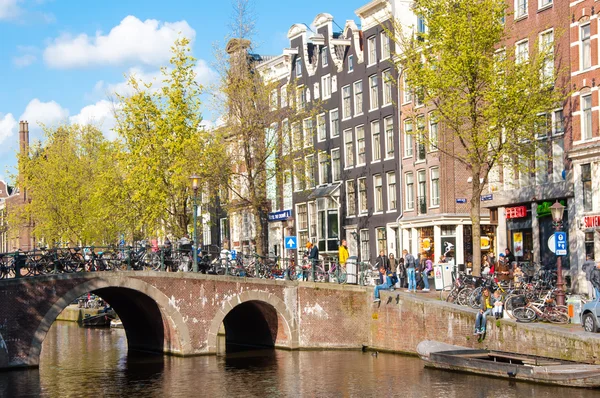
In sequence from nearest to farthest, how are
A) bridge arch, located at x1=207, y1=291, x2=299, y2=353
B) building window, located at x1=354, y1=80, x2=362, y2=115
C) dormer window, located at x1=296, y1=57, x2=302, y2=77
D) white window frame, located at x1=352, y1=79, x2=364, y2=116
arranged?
1. bridge arch, located at x1=207, y1=291, x2=299, y2=353
2. white window frame, located at x1=352, y1=79, x2=364, y2=116
3. building window, located at x1=354, y1=80, x2=362, y2=115
4. dormer window, located at x1=296, y1=57, x2=302, y2=77

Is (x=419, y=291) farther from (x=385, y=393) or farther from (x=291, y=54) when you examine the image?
(x=291, y=54)

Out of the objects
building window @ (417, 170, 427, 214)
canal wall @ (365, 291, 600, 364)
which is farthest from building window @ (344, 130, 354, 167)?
canal wall @ (365, 291, 600, 364)

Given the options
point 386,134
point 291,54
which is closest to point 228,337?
point 386,134

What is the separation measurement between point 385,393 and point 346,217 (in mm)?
27199

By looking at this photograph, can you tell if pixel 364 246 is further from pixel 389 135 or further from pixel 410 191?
pixel 389 135

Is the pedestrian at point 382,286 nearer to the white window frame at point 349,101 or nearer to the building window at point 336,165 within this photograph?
the building window at point 336,165

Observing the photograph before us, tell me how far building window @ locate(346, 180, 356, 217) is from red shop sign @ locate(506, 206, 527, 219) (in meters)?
11.3

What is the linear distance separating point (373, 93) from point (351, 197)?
559cm

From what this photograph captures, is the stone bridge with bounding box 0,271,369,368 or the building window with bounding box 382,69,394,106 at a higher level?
the building window with bounding box 382,69,394,106

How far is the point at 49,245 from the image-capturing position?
215 ft

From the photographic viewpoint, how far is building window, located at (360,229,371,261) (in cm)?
5275

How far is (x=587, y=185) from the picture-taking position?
38.5 m

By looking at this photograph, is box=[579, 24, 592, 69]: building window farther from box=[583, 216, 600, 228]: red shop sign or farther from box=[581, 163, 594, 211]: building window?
box=[583, 216, 600, 228]: red shop sign

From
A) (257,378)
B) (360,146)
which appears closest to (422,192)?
(360,146)
